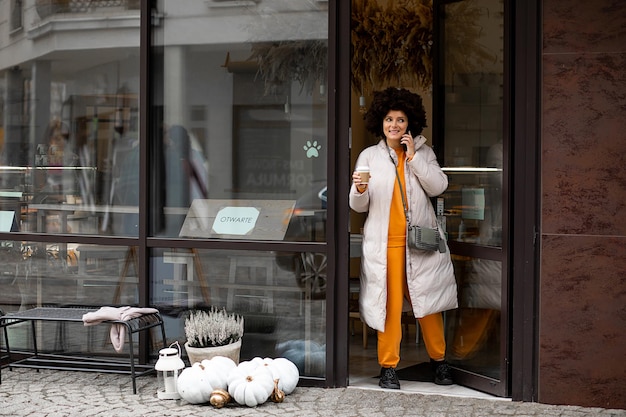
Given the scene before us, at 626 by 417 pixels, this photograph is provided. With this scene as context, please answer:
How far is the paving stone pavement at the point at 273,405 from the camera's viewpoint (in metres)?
5.37

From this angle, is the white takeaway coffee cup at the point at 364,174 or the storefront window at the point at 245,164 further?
the storefront window at the point at 245,164

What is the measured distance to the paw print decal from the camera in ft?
19.9

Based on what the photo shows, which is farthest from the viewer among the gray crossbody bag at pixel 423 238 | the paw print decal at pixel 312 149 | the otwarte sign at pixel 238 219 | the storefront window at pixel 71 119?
the storefront window at pixel 71 119

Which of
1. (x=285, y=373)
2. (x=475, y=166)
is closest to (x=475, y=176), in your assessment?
(x=475, y=166)

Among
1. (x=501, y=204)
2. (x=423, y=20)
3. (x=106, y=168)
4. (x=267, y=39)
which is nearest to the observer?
(x=501, y=204)

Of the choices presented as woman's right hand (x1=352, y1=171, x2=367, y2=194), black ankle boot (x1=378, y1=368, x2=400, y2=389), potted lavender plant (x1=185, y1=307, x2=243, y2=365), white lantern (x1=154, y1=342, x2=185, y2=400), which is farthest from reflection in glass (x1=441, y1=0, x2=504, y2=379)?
white lantern (x1=154, y1=342, x2=185, y2=400)

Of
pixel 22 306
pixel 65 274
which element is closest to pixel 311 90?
pixel 65 274

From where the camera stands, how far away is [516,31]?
5.55 metres

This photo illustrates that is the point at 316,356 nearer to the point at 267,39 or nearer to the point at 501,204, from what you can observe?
the point at 501,204

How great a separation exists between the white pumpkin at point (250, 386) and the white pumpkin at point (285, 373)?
86 millimetres

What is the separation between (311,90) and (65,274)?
224 cm

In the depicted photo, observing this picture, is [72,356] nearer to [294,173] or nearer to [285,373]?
[285,373]

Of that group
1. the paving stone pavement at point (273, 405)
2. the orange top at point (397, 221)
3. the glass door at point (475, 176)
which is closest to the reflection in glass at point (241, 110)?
the orange top at point (397, 221)

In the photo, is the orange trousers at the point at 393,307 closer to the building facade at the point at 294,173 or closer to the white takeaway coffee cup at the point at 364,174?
the building facade at the point at 294,173
